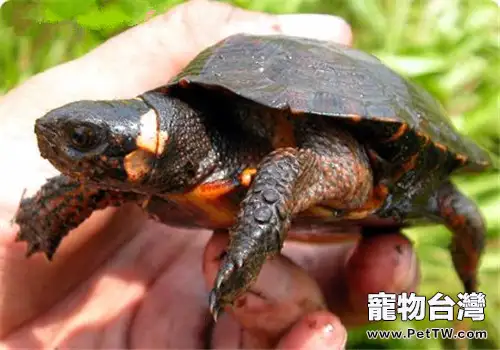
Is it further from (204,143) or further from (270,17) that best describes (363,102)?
(270,17)

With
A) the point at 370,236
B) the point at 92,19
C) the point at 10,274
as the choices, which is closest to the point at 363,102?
the point at 370,236

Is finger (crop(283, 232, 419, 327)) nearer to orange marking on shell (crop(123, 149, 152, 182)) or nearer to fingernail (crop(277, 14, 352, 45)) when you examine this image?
fingernail (crop(277, 14, 352, 45))

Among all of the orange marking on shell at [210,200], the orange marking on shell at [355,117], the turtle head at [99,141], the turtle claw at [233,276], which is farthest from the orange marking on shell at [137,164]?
the orange marking on shell at [355,117]

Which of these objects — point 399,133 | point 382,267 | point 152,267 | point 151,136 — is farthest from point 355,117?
point 152,267

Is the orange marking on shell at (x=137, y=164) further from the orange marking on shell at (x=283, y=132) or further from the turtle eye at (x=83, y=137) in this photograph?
the orange marking on shell at (x=283, y=132)

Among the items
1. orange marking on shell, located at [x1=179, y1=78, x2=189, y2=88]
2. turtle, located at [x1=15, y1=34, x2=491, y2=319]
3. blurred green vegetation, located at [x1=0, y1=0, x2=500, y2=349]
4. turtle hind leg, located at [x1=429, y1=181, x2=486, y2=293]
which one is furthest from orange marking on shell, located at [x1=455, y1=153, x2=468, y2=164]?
blurred green vegetation, located at [x1=0, y1=0, x2=500, y2=349]

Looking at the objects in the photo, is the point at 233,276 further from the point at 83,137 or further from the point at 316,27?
the point at 316,27
